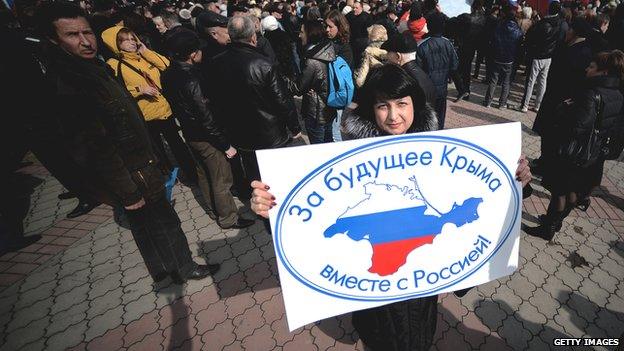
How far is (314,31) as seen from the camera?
3.92 metres

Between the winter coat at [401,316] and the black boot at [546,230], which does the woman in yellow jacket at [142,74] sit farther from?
the black boot at [546,230]

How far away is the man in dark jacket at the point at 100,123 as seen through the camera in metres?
1.96

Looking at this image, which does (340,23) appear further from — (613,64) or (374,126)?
(374,126)

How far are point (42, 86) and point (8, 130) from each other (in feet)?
16.8

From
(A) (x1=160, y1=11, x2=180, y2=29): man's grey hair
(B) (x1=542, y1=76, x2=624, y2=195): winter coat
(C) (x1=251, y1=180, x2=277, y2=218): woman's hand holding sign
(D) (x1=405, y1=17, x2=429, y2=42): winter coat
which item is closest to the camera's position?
(C) (x1=251, y1=180, x2=277, y2=218): woman's hand holding sign

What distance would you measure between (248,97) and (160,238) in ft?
5.09

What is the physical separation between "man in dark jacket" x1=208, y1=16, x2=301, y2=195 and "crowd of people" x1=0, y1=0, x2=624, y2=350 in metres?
0.01

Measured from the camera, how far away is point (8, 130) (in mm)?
5445

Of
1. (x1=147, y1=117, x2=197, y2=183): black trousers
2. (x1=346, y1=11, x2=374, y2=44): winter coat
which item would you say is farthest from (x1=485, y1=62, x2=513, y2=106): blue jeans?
(x1=147, y1=117, x2=197, y2=183): black trousers

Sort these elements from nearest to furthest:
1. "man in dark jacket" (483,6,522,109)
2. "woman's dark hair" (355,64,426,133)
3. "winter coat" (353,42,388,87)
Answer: "woman's dark hair" (355,64,426,133) → "winter coat" (353,42,388,87) → "man in dark jacket" (483,6,522,109)

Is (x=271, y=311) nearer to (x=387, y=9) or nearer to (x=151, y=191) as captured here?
(x=151, y=191)

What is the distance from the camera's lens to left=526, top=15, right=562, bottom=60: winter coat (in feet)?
19.2

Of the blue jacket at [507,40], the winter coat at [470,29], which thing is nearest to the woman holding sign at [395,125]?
the blue jacket at [507,40]

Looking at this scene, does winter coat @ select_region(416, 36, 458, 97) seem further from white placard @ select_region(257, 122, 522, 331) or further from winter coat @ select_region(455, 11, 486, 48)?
white placard @ select_region(257, 122, 522, 331)
